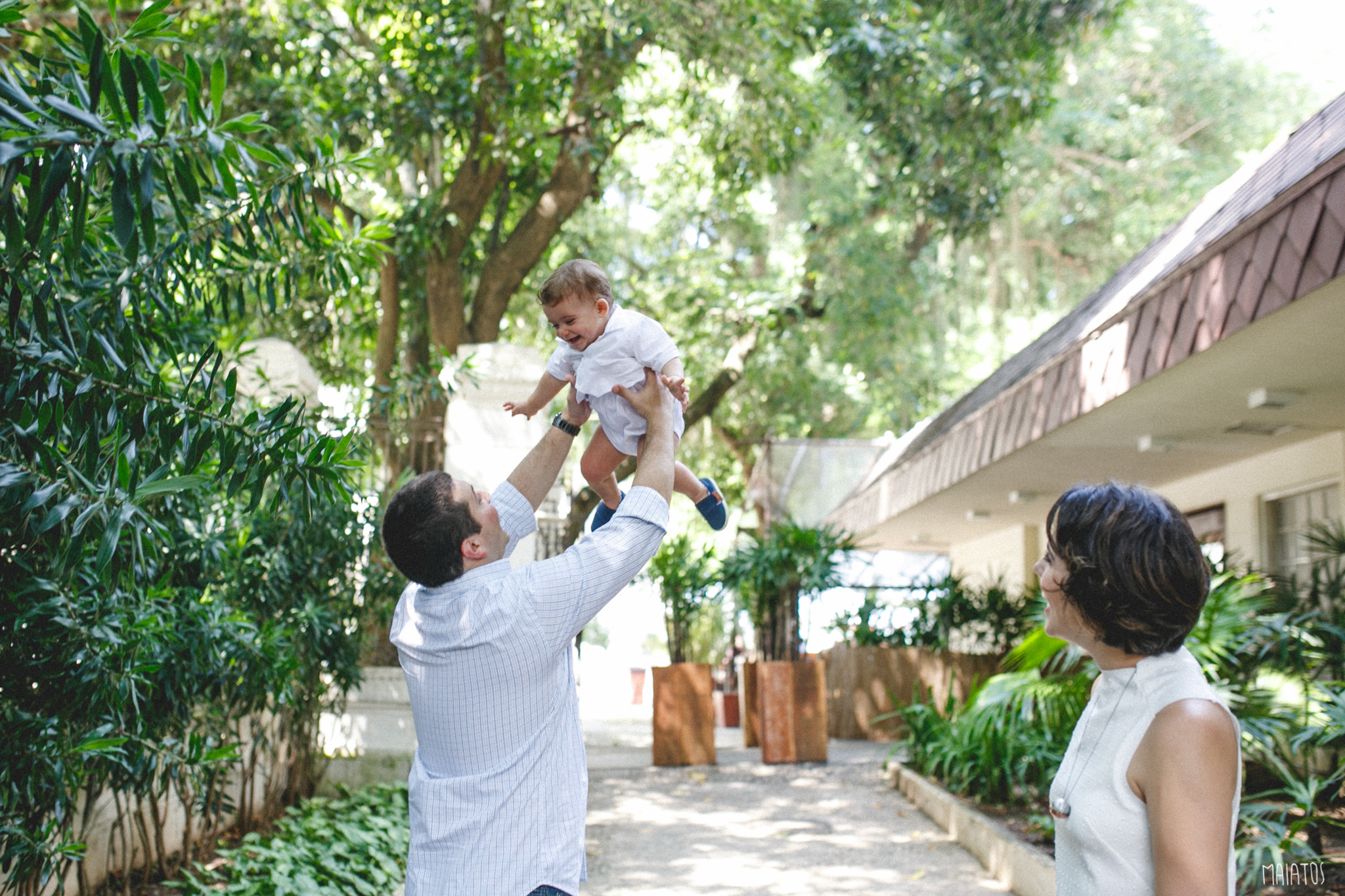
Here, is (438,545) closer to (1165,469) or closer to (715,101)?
(715,101)

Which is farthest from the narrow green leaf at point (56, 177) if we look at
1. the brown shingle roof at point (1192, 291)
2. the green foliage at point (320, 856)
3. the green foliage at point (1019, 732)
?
the green foliage at point (1019, 732)

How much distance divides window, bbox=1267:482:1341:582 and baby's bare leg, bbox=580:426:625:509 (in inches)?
256

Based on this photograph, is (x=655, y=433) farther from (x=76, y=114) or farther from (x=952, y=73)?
(x=952, y=73)

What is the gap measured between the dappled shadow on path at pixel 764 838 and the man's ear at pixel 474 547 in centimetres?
362

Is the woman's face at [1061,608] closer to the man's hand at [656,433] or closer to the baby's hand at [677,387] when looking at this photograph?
the man's hand at [656,433]

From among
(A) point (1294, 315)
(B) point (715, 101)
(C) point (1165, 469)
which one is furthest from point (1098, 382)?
(B) point (715, 101)

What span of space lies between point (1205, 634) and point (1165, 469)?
434cm

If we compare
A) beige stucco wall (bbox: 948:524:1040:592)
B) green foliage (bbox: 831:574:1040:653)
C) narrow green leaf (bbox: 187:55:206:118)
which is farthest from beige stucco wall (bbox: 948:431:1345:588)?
narrow green leaf (bbox: 187:55:206:118)

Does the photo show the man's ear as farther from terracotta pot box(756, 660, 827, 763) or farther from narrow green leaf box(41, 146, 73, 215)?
terracotta pot box(756, 660, 827, 763)

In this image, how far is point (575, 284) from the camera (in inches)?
110

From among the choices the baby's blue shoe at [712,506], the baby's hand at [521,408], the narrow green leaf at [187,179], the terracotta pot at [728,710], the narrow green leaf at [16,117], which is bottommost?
the terracotta pot at [728,710]

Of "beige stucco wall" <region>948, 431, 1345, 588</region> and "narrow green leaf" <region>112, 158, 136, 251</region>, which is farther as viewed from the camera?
"beige stucco wall" <region>948, 431, 1345, 588</region>

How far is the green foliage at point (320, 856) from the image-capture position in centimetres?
446

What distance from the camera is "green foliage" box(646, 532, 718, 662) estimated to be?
396 inches
